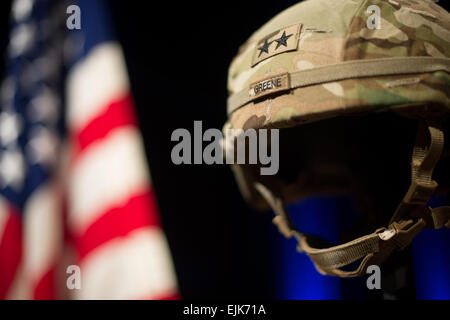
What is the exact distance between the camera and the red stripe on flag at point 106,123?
1.00 m

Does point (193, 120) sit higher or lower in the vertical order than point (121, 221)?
higher

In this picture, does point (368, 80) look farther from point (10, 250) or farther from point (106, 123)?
point (10, 250)

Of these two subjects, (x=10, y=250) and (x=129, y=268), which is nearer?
(x=129, y=268)

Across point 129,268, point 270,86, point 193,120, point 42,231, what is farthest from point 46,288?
point 193,120

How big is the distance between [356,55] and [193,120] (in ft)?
3.25

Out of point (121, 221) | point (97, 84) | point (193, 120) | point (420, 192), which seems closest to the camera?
point (420, 192)

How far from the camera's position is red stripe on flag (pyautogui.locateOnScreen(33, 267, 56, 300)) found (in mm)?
975

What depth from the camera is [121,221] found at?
0.93 metres

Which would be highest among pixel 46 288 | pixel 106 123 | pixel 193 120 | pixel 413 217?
pixel 193 120

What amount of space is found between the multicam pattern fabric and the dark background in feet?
2.60

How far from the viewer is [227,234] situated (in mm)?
1794

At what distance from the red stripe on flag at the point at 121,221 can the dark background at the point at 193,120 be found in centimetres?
75

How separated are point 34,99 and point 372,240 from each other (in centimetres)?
93
